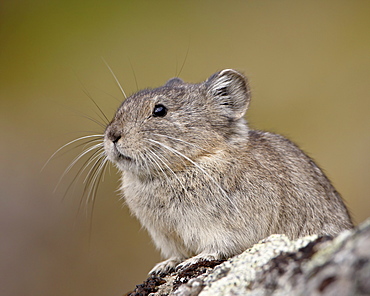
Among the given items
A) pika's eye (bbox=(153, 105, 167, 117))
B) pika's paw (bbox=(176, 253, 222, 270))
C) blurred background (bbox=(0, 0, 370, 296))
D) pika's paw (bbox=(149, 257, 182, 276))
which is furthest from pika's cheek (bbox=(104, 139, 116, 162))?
blurred background (bbox=(0, 0, 370, 296))

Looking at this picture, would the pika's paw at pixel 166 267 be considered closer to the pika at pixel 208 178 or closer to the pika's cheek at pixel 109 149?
the pika at pixel 208 178

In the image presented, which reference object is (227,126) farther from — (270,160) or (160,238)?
(160,238)

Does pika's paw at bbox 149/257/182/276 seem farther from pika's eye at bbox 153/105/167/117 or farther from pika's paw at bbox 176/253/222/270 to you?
pika's eye at bbox 153/105/167/117

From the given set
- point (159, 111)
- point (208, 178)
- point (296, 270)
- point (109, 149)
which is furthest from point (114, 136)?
point (296, 270)

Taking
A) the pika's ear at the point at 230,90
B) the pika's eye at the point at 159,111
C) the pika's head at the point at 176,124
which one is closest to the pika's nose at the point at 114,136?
the pika's head at the point at 176,124

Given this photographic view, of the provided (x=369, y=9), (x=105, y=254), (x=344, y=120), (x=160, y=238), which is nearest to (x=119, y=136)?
(x=160, y=238)

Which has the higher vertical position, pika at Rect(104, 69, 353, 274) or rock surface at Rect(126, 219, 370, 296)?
pika at Rect(104, 69, 353, 274)
